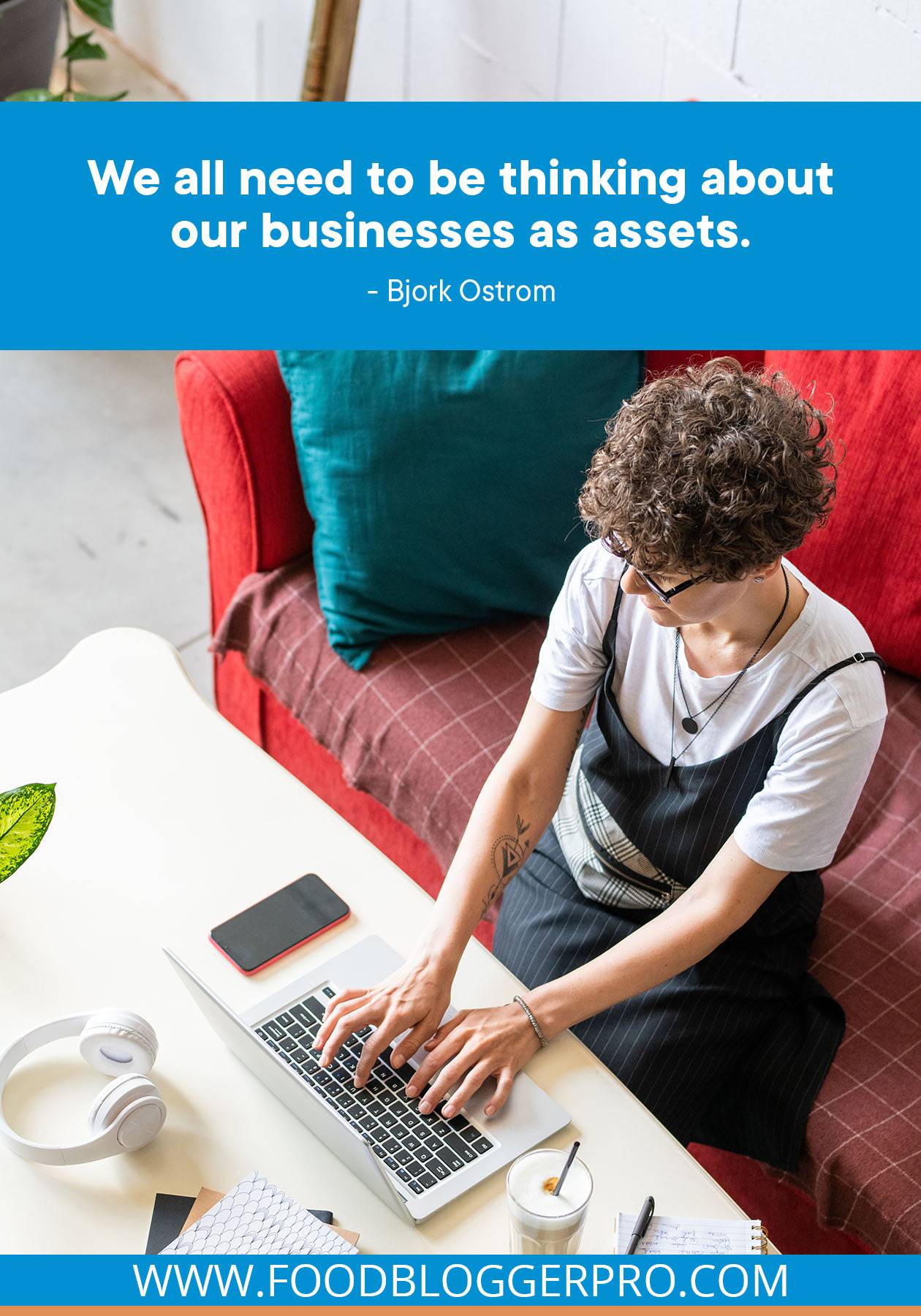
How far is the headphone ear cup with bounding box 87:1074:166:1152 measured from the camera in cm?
122

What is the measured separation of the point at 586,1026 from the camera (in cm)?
160

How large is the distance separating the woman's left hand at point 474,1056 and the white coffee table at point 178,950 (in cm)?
4

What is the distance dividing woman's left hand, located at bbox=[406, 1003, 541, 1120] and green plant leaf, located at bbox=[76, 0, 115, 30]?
9.16 ft

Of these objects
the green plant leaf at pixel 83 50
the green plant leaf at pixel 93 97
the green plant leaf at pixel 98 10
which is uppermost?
the green plant leaf at pixel 98 10

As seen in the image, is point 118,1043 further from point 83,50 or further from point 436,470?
point 83,50

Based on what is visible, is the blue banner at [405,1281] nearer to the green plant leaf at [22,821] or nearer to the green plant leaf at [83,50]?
the green plant leaf at [22,821]

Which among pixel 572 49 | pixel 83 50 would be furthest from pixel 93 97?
pixel 572 49

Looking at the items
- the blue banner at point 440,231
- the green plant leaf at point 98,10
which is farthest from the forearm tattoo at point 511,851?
the green plant leaf at point 98,10

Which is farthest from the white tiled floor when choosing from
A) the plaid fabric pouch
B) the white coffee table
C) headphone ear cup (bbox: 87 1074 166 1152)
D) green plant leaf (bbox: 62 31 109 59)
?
headphone ear cup (bbox: 87 1074 166 1152)

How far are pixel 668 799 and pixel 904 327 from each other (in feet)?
2.62

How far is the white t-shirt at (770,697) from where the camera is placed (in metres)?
1.42

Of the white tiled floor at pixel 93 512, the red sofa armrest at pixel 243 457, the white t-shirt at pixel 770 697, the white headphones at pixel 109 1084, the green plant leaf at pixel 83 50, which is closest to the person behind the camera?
the white headphones at pixel 109 1084

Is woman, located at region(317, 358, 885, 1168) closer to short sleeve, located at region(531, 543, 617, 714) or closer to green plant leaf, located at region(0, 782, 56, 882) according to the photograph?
short sleeve, located at region(531, 543, 617, 714)

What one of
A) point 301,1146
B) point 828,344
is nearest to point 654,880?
point 301,1146
